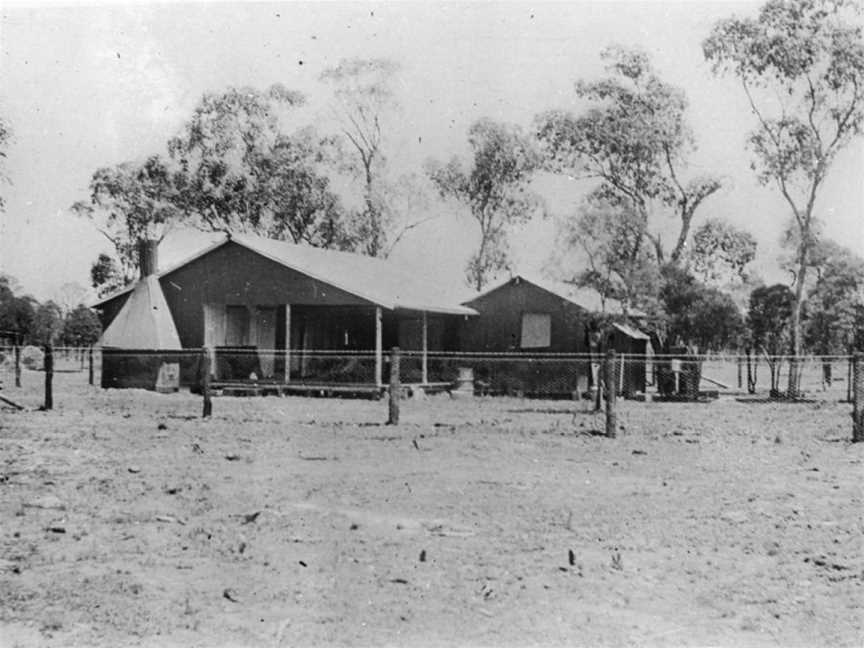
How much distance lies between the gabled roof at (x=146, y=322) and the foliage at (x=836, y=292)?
21459 mm

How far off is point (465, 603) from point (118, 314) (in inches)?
894

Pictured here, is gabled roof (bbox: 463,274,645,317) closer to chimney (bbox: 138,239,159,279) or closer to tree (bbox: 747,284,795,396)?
tree (bbox: 747,284,795,396)

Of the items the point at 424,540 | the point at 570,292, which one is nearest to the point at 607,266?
the point at 570,292

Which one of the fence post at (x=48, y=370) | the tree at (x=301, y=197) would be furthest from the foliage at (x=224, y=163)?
the fence post at (x=48, y=370)

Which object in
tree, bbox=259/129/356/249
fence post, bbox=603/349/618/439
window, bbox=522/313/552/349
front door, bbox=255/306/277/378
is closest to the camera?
fence post, bbox=603/349/618/439

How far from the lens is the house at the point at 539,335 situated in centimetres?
2638

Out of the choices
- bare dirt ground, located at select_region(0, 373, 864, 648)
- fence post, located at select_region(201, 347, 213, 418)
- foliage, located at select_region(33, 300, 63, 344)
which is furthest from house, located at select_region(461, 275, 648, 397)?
foliage, located at select_region(33, 300, 63, 344)

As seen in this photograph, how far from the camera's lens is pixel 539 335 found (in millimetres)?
27016

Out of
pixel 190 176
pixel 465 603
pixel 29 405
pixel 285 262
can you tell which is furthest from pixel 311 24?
pixel 190 176

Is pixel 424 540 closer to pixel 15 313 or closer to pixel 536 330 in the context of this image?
pixel 536 330

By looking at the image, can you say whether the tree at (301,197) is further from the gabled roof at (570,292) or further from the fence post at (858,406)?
the fence post at (858,406)

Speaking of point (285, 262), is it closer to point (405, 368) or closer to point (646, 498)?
point (405, 368)

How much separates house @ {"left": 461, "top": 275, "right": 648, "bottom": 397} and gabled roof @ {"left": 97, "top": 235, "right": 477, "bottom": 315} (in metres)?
0.96

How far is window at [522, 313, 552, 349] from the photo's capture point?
26859 mm
